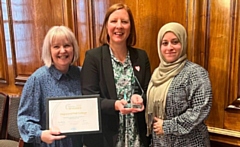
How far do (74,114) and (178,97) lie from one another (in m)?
0.54

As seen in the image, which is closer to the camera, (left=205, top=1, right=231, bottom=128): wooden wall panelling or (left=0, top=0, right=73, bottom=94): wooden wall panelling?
(left=205, top=1, right=231, bottom=128): wooden wall panelling

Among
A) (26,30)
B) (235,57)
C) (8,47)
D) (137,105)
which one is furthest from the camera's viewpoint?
(8,47)

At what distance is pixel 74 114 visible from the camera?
1520 mm

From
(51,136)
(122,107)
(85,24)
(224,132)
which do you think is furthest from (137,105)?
(85,24)

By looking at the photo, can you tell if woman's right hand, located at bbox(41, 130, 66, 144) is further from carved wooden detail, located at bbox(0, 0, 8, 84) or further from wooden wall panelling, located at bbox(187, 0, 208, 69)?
carved wooden detail, located at bbox(0, 0, 8, 84)

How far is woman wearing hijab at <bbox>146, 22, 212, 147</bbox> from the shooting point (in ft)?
4.66

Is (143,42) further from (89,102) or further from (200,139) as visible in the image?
(200,139)

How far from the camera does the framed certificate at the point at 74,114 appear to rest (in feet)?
4.92

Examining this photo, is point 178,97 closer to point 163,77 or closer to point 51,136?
point 163,77

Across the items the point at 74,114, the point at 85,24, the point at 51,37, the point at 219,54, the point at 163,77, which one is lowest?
the point at 74,114

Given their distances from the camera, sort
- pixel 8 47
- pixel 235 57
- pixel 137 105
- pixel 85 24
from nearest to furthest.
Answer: pixel 137 105 → pixel 235 57 → pixel 85 24 → pixel 8 47

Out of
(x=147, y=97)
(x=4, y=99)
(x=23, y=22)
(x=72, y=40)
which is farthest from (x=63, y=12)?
(x=147, y=97)

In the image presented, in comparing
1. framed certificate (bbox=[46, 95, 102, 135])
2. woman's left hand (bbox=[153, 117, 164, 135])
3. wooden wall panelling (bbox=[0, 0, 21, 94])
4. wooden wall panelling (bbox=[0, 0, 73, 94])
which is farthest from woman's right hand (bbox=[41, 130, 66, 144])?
wooden wall panelling (bbox=[0, 0, 21, 94])

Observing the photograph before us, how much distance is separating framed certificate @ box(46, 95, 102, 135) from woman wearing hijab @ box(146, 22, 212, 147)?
0.97 feet
